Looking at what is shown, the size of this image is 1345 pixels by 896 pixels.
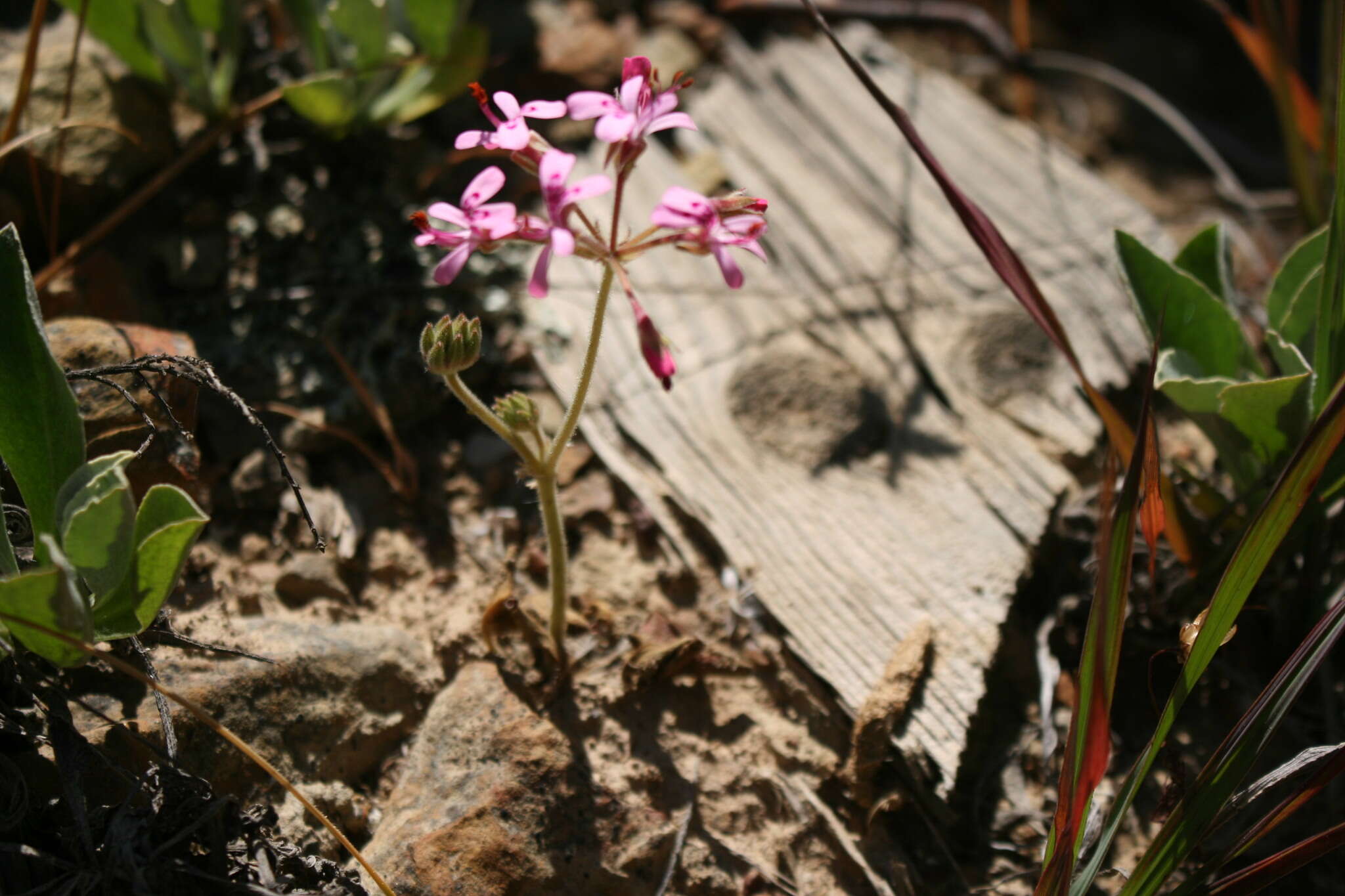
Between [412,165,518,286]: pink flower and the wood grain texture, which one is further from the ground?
[412,165,518,286]: pink flower

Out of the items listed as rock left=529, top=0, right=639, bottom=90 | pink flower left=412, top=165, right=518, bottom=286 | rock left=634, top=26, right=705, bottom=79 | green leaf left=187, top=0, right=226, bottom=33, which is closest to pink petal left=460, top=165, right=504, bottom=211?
pink flower left=412, top=165, right=518, bottom=286

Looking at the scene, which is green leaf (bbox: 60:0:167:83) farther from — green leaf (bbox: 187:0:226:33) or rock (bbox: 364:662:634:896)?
rock (bbox: 364:662:634:896)

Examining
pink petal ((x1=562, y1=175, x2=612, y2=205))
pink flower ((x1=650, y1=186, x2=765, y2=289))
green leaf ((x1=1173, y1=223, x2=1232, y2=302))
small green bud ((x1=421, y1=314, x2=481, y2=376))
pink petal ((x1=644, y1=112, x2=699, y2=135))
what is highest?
pink petal ((x1=644, y1=112, x2=699, y2=135))

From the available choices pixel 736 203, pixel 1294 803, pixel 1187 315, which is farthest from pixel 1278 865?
pixel 736 203

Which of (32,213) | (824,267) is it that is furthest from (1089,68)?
(32,213)

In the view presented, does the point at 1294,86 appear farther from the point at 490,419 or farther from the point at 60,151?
the point at 60,151

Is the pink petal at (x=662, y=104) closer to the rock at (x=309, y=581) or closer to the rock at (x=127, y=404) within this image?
the rock at (x=127, y=404)

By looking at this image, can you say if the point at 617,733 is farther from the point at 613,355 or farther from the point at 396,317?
the point at 396,317

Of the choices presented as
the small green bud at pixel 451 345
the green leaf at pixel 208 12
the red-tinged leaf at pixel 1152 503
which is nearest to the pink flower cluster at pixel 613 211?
the small green bud at pixel 451 345
